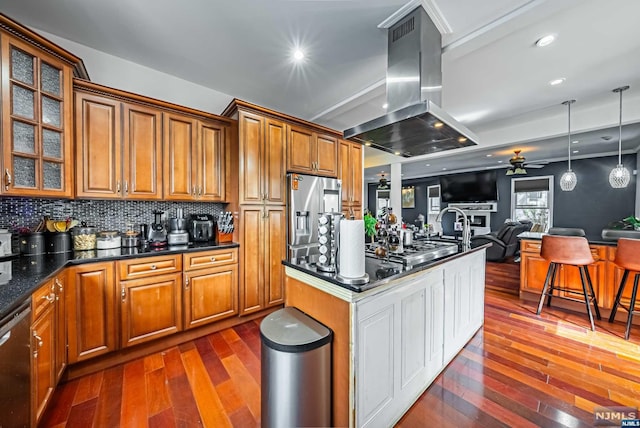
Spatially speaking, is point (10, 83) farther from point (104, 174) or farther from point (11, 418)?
point (11, 418)

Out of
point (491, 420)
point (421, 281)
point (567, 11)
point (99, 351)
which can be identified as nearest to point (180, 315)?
point (99, 351)

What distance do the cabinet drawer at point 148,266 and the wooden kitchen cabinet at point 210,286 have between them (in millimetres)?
98

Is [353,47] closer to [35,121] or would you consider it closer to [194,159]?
[194,159]

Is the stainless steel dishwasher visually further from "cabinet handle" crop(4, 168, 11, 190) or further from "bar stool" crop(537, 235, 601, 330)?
"bar stool" crop(537, 235, 601, 330)

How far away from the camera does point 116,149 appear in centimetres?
217

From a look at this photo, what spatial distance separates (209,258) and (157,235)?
1.98 ft

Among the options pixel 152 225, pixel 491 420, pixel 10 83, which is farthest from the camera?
pixel 152 225

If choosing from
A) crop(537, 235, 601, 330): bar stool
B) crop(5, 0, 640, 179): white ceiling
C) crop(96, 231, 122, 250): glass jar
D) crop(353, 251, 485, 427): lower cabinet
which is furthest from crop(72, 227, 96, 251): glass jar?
crop(537, 235, 601, 330): bar stool

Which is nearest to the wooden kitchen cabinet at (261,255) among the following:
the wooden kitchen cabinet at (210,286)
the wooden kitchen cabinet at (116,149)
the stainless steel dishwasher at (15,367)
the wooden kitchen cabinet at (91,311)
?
the wooden kitchen cabinet at (210,286)

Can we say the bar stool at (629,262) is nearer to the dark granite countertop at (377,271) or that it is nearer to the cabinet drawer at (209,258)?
the dark granite countertop at (377,271)

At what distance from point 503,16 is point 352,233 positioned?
1.98 m

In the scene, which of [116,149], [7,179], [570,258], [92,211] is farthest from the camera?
[570,258]

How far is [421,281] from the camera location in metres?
1.60

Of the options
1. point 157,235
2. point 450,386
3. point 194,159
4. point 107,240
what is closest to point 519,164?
point 450,386
